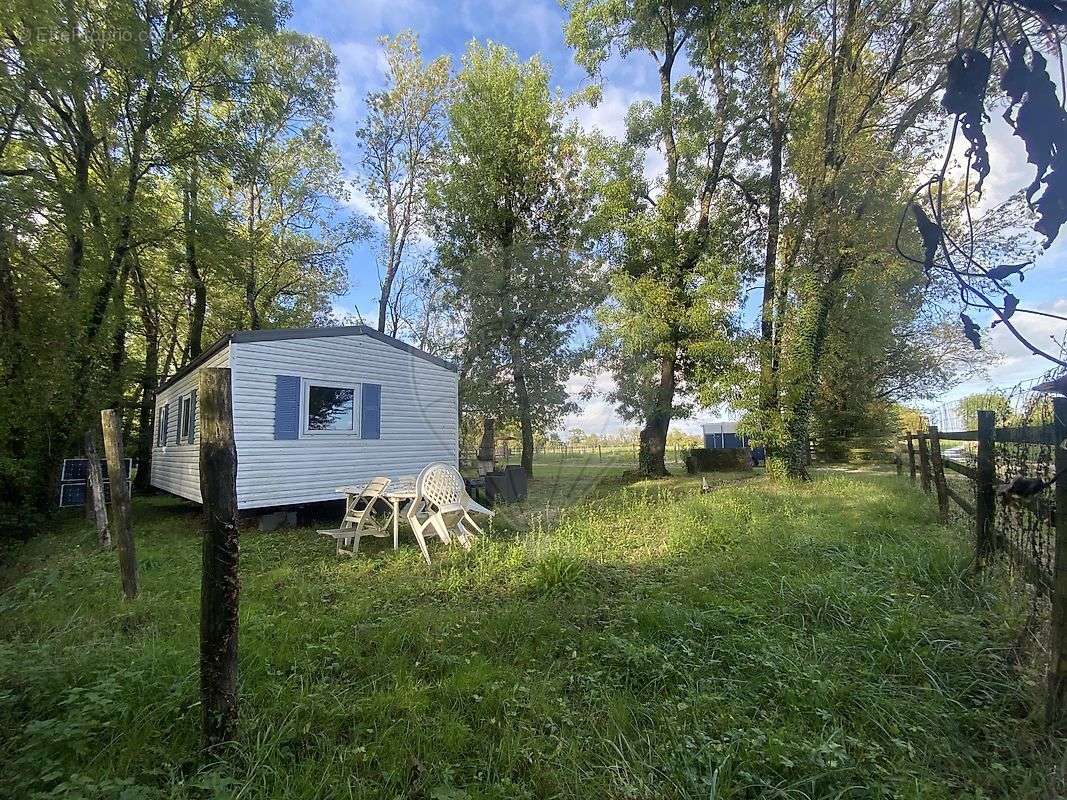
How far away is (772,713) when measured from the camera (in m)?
2.16

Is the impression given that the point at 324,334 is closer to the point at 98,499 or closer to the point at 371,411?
the point at 371,411

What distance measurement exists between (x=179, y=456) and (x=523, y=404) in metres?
8.78

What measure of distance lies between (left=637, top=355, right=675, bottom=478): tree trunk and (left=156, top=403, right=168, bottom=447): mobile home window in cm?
1273

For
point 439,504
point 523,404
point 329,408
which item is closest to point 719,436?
point 523,404

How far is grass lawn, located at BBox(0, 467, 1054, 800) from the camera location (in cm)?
181

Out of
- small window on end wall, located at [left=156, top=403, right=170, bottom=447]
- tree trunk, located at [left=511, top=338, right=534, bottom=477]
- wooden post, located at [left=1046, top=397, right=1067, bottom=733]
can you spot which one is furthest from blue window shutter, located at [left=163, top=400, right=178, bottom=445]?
wooden post, located at [left=1046, top=397, right=1067, bottom=733]

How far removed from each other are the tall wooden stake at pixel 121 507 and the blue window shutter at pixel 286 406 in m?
2.47

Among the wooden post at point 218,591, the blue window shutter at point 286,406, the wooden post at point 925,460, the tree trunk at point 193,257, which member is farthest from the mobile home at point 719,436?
the wooden post at point 218,591

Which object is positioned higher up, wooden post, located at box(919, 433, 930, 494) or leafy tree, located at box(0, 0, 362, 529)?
leafy tree, located at box(0, 0, 362, 529)

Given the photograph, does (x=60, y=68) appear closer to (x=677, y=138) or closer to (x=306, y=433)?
(x=306, y=433)

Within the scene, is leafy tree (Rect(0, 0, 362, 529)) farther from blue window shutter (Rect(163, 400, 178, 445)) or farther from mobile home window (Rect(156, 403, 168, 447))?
blue window shutter (Rect(163, 400, 178, 445))

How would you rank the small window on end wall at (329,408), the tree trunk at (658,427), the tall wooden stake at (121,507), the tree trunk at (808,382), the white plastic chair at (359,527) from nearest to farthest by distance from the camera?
the tall wooden stake at (121,507)
the white plastic chair at (359,527)
the small window on end wall at (329,408)
the tree trunk at (808,382)
the tree trunk at (658,427)

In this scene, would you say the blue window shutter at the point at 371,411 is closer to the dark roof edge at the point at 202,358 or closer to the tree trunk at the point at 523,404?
the dark roof edge at the point at 202,358

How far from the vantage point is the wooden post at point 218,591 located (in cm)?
197
